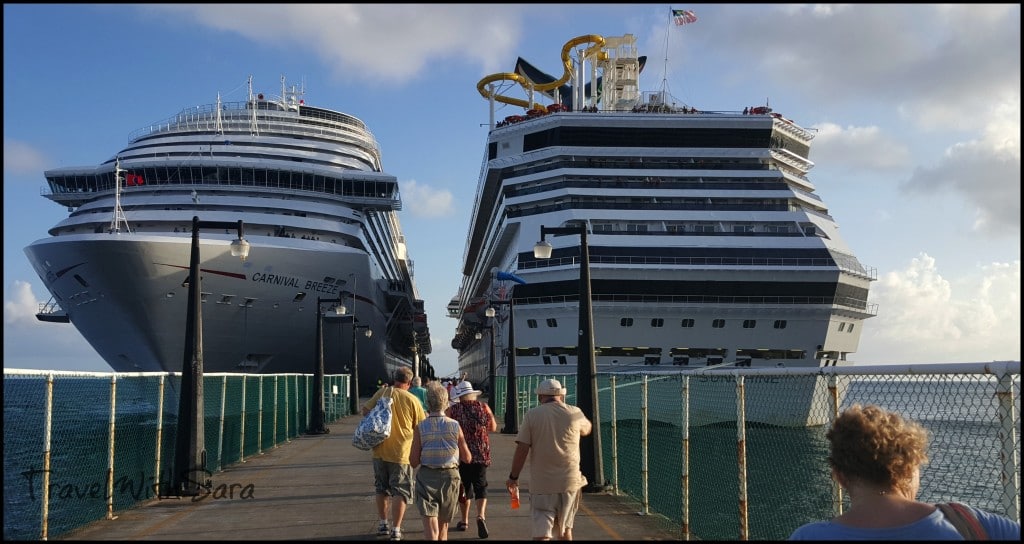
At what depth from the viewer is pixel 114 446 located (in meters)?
10.9

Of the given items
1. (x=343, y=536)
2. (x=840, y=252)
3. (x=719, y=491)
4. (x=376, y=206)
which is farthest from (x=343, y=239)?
(x=343, y=536)

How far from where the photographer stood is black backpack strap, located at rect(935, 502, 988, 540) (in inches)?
121

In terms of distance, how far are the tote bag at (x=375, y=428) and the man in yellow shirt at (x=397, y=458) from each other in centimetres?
15

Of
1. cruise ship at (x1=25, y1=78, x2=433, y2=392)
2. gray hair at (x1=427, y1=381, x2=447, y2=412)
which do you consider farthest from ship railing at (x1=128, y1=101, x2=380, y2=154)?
gray hair at (x1=427, y1=381, x2=447, y2=412)

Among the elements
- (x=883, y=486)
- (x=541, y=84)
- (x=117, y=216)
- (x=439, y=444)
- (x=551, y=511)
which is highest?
(x=541, y=84)

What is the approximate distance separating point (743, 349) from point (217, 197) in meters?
23.0

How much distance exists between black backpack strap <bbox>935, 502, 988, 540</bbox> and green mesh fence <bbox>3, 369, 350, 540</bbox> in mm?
6795

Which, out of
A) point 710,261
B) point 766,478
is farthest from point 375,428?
point 710,261

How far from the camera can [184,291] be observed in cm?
3180

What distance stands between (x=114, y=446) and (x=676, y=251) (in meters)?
27.3

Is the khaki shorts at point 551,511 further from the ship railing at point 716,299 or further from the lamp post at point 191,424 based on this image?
the ship railing at point 716,299

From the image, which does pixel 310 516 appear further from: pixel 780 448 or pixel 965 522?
pixel 780 448

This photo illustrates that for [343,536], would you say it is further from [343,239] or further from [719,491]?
[343,239]

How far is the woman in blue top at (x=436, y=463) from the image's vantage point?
727cm
